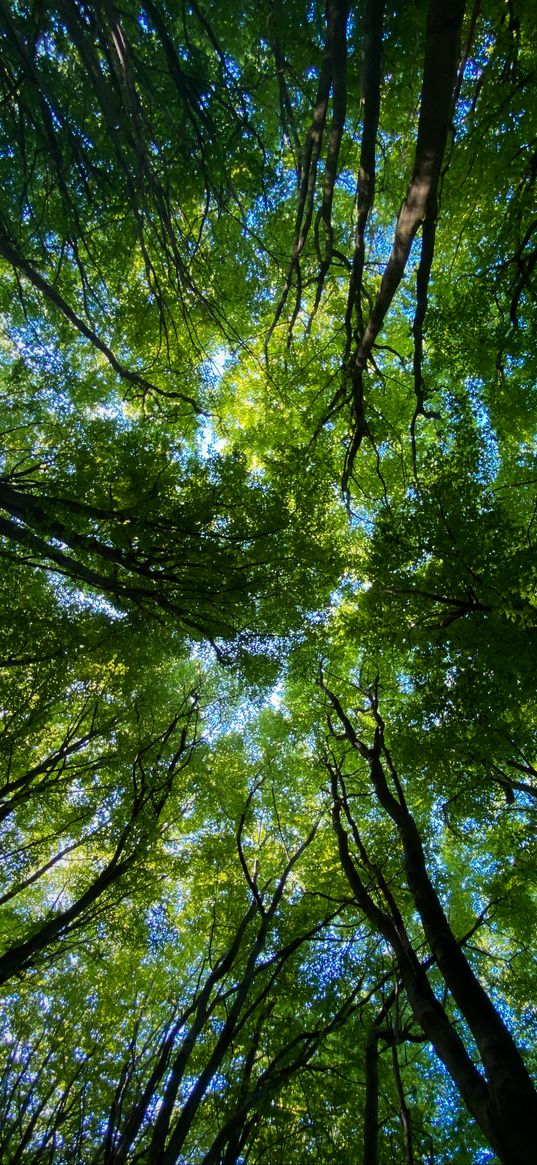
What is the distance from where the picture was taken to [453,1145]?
7840 mm

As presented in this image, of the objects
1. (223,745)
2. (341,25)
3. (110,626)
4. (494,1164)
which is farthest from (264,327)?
(494,1164)

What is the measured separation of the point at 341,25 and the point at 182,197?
4360 mm

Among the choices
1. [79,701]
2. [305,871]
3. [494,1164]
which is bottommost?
[494,1164]

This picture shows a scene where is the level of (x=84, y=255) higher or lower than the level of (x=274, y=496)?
higher

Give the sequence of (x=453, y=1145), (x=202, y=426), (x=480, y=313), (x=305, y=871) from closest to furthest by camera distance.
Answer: (x=480, y=313)
(x=453, y=1145)
(x=305, y=871)
(x=202, y=426)

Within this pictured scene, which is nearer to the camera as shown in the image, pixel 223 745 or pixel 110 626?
pixel 110 626

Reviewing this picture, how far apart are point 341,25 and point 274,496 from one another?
483 cm

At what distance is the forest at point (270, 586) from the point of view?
361 cm

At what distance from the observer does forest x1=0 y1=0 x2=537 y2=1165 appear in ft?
11.8

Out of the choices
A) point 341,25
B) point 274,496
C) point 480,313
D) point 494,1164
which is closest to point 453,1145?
point 494,1164

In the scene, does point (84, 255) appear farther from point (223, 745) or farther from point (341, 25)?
point (223, 745)

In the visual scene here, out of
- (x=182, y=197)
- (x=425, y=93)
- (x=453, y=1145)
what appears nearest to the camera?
(x=425, y=93)

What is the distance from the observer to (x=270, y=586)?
6.93 m

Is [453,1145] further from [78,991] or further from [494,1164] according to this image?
[78,991]
